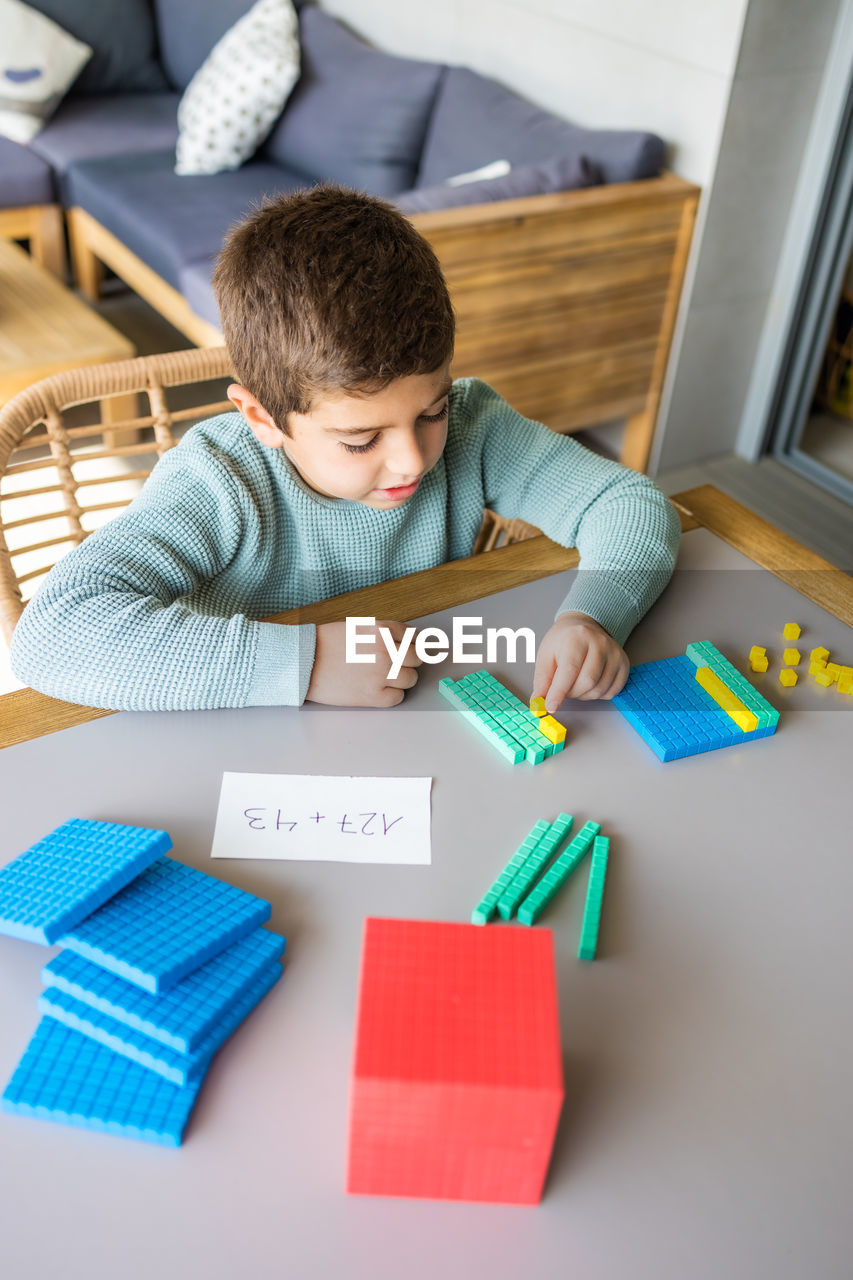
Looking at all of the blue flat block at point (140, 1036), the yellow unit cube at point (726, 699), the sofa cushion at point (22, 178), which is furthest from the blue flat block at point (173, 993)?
the sofa cushion at point (22, 178)

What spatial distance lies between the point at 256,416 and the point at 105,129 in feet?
9.47

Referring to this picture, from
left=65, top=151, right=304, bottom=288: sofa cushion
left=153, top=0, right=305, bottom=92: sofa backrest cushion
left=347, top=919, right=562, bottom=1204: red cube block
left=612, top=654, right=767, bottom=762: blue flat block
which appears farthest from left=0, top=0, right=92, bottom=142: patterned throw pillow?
left=347, top=919, right=562, bottom=1204: red cube block

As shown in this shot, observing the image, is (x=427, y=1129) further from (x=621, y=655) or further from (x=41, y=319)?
(x=41, y=319)

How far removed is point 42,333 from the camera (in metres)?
2.50

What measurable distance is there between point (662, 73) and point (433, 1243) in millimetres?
2477

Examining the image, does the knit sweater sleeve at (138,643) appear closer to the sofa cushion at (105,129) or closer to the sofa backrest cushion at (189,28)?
the sofa cushion at (105,129)

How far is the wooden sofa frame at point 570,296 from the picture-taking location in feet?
7.24

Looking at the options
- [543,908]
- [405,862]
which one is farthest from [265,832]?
[543,908]

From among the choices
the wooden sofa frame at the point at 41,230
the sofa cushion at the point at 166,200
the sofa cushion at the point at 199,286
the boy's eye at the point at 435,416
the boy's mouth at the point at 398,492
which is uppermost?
the boy's eye at the point at 435,416

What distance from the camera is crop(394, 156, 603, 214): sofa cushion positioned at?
87.4 inches

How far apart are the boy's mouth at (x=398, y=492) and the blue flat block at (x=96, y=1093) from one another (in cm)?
56

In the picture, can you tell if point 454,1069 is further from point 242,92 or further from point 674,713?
point 242,92

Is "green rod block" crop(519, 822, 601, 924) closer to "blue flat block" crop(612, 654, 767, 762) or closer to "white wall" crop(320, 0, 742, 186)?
"blue flat block" crop(612, 654, 767, 762)

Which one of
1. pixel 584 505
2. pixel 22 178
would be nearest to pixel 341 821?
pixel 584 505
